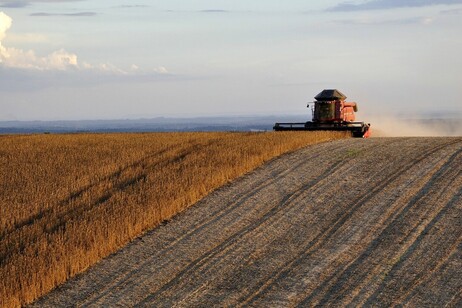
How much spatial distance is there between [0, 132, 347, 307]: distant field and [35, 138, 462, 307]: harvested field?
41 cm

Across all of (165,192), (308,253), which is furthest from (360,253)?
(165,192)

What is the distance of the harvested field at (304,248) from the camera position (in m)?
11.0

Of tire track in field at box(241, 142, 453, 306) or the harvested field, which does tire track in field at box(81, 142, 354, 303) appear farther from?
tire track in field at box(241, 142, 453, 306)

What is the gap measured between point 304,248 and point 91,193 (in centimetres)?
627

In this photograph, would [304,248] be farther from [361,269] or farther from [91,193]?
[91,193]

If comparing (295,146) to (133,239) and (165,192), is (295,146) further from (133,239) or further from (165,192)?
(133,239)

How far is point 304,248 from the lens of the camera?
13180 millimetres

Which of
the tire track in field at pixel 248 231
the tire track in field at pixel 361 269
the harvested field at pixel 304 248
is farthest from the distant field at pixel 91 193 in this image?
the tire track in field at pixel 361 269

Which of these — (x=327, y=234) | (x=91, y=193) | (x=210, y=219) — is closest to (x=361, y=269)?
(x=327, y=234)

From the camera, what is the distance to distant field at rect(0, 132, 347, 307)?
1212 cm

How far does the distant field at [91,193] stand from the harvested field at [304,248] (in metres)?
0.41

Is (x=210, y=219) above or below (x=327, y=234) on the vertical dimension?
above

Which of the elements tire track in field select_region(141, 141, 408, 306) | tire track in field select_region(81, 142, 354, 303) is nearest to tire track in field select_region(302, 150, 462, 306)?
tire track in field select_region(141, 141, 408, 306)

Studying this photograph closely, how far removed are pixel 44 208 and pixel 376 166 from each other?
9037 mm
